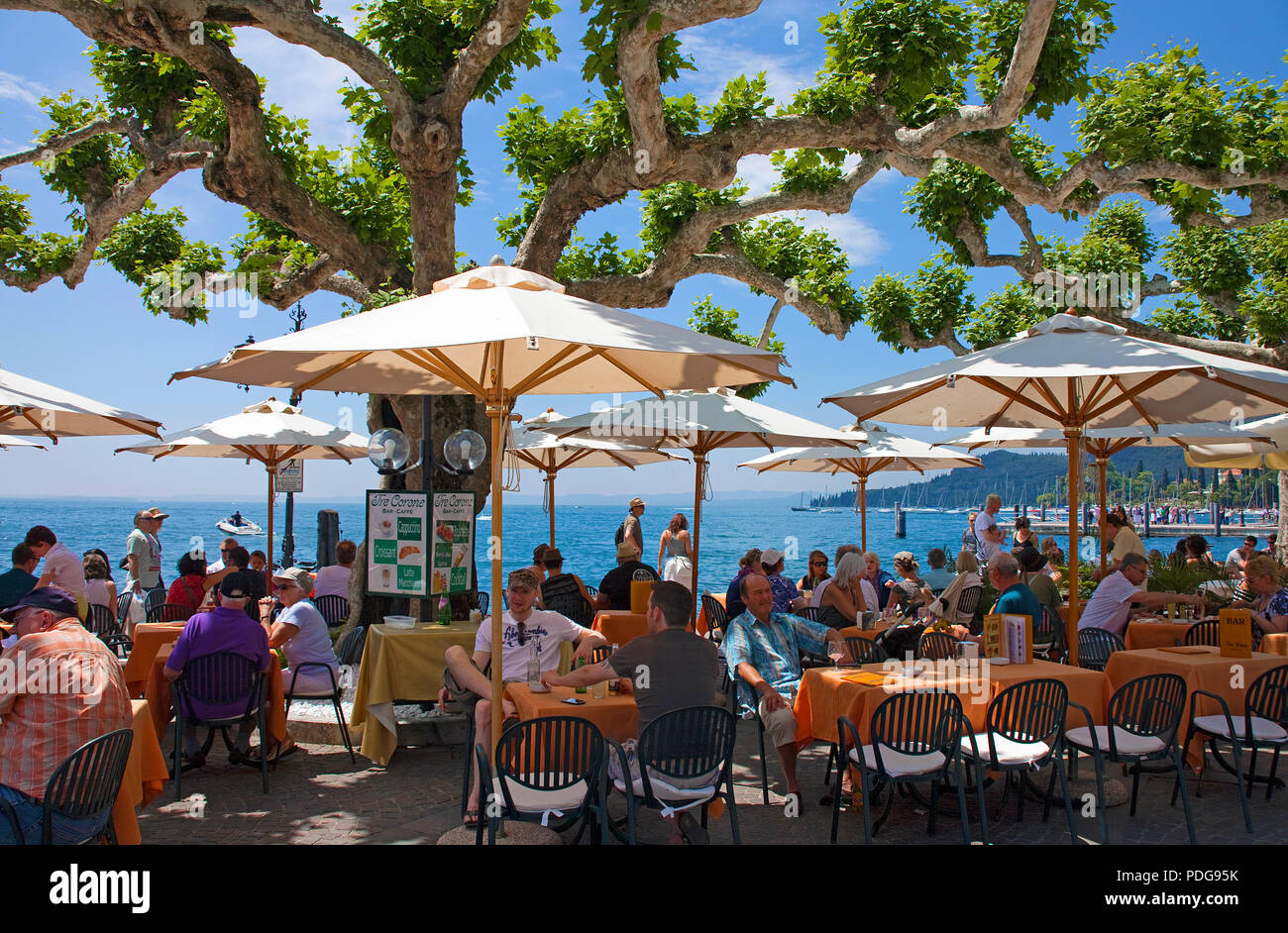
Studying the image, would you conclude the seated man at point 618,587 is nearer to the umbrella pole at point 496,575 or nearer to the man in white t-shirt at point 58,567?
the umbrella pole at point 496,575

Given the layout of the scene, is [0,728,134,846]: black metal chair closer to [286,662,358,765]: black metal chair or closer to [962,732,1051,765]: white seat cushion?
[286,662,358,765]: black metal chair

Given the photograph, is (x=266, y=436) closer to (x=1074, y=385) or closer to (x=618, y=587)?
(x=618, y=587)

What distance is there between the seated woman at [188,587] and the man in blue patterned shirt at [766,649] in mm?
5627

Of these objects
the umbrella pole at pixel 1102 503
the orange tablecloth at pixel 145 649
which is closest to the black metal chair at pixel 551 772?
the orange tablecloth at pixel 145 649

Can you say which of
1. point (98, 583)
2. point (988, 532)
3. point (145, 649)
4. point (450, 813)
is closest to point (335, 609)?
point (98, 583)

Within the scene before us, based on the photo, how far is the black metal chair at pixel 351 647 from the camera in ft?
26.9

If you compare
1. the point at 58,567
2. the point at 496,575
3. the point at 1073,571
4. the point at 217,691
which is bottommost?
the point at 217,691

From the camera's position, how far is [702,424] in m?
8.20

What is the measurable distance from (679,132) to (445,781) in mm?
7328

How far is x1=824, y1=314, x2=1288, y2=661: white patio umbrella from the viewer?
5445 mm

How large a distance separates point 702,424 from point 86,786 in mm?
5462

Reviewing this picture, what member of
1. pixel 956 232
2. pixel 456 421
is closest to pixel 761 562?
pixel 456 421

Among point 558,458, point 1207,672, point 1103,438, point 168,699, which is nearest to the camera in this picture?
point 1207,672
